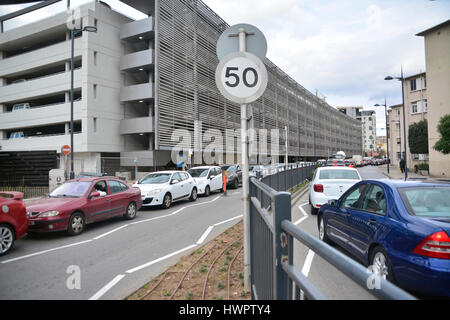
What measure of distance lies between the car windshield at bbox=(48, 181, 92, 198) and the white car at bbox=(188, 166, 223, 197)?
323 inches

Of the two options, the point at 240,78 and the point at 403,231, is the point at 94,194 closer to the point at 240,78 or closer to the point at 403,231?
the point at 240,78

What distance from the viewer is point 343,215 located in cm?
541

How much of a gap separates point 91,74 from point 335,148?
85.2m

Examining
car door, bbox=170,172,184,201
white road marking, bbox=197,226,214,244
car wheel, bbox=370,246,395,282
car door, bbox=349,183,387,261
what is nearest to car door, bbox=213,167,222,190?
car door, bbox=170,172,184,201

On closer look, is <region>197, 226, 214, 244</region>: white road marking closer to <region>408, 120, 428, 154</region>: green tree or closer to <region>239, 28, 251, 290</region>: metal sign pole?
<region>239, 28, 251, 290</region>: metal sign pole

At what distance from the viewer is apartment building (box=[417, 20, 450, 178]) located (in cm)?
2999

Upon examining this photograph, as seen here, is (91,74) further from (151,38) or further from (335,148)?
(335,148)

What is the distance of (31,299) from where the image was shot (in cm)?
418

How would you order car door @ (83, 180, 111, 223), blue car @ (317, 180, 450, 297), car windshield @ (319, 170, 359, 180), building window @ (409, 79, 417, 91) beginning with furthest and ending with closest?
building window @ (409, 79, 417, 91)
car windshield @ (319, 170, 359, 180)
car door @ (83, 180, 111, 223)
blue car @ (317, 180, 450, 297)

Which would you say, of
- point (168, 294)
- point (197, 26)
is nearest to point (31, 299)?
point (168, 294)

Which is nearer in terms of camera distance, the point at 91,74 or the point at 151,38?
the point at 91,74

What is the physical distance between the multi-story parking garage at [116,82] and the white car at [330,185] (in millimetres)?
20546

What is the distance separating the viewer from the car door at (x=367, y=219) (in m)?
4.26

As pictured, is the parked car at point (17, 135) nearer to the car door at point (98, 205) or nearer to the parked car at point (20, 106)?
the parked car at point (20, 106)
